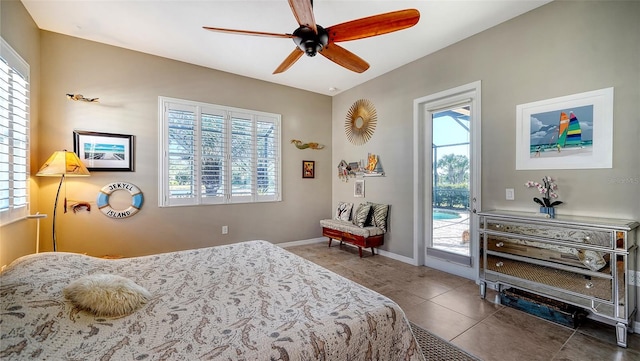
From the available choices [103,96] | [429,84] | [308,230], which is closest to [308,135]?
[308,230]

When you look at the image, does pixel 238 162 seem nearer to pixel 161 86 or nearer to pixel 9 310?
pixel 161 86

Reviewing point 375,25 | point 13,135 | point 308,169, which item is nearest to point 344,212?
point 308,169

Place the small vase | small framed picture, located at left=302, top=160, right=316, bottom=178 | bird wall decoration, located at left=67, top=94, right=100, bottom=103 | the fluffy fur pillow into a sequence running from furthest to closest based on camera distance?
small framed picture, located at left=302, top=160, right=316, bottom=178 → bird wall decoration, located at left=67, top=94, right=100, bottom=103 → the small vase → the fluffy fur pillow

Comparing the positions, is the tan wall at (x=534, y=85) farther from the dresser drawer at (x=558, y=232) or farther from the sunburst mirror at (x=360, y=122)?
the sunburst mirror at (x=360, y=122)

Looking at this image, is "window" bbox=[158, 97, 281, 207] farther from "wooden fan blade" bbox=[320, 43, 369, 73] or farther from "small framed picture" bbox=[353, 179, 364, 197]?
"wooden fan blade" bbox=[320, 43, 369, 73]

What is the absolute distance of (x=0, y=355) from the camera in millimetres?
825

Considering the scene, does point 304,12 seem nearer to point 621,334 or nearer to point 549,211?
point 549,211

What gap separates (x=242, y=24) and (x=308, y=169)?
2792 mm

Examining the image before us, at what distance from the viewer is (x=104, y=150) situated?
11.3ft

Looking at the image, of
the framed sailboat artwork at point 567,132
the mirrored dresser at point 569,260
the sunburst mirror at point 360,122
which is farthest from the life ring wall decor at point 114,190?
the framed sailboat artwork at point 567,132

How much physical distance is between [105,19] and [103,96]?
972mm

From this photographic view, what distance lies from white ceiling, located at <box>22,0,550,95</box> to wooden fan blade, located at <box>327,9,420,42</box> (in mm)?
807

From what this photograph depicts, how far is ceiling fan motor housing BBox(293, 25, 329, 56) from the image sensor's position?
2.01 metres

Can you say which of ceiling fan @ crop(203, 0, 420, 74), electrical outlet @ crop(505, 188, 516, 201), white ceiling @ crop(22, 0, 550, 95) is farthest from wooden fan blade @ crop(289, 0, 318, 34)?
electrical outlet @ crop(505, 188, 516, 201)
